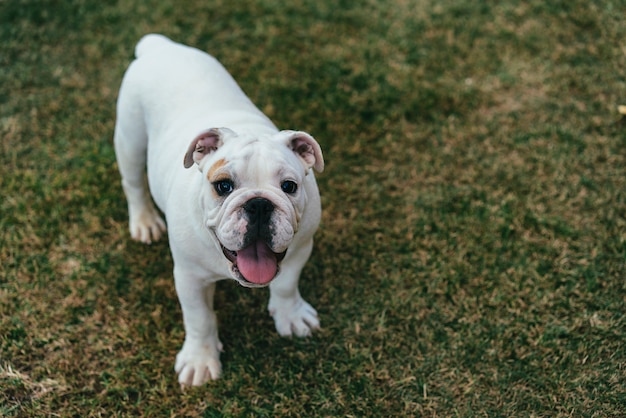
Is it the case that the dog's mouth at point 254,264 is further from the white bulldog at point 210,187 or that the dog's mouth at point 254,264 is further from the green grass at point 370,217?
the green grass at point 370,217

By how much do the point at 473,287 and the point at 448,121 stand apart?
5.51 feet

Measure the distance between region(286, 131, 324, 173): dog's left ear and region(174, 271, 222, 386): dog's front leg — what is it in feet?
3.02

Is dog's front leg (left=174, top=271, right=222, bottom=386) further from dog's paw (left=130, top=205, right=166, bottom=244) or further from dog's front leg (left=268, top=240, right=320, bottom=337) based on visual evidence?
dog's paw (left=130, top=205, right=166, bottom=244)

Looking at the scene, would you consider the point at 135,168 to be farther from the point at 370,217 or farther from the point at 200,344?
the point at 370,217

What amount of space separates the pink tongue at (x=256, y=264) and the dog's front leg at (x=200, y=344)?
2.03 feet

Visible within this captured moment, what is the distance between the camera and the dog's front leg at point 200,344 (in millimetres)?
3410

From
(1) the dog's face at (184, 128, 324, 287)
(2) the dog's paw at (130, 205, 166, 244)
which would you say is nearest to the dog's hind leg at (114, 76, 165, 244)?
(2) the dog's paw at (130, 205, 166, 244)

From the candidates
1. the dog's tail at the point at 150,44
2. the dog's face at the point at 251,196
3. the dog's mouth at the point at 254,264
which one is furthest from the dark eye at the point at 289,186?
the dog's tail at the point at 150,44

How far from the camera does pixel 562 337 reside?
3816mm

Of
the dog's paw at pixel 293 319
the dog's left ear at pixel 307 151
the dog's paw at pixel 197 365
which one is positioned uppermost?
the dog's left ear at pixel 307 151

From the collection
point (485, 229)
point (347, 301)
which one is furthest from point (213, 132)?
point (485, 229)

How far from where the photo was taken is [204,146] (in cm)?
296

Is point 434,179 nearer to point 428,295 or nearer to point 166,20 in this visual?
point 428,295

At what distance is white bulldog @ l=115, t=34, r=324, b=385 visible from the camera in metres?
2.75
